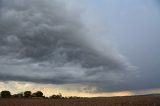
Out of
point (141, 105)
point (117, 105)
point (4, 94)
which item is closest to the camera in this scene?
point (117, 105)

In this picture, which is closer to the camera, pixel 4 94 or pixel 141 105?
pixel 141 105

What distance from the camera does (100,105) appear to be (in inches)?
3004

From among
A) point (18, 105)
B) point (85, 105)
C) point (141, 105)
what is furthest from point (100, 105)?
point (18, 105)

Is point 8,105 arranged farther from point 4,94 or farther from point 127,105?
point 4,94

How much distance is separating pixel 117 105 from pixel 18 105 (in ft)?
69.7

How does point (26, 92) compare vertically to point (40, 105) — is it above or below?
above

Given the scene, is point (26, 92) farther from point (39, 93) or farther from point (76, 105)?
point (76, 105)

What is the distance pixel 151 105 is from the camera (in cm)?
8175

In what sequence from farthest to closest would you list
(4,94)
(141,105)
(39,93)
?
1. (39,93)
2. (4,94)
3. (141,105)

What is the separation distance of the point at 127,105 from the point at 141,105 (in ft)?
15.6

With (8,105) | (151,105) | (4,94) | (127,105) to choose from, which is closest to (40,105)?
(8,105)

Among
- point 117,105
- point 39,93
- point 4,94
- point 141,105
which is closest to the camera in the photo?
point 117,105

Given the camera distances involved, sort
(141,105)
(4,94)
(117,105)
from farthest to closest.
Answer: (4,94), (141,105), (117,105)

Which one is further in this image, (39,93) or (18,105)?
(39,93)
